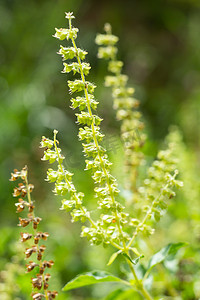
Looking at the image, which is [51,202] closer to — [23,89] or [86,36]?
[23,89]

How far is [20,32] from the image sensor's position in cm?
499

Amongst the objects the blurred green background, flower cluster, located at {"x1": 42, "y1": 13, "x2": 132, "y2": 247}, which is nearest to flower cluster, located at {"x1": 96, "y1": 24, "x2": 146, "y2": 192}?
flower cluster, located at {"x1": 42, "y1": 13, "x2": 132, "y2": 247}

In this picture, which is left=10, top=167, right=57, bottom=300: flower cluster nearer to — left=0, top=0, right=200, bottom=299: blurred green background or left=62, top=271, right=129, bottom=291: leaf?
left=62, top=271, right=129, bottom=291: leaf

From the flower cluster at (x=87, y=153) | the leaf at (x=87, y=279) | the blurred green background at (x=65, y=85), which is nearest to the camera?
the flower cluster at (x=87, y=153)

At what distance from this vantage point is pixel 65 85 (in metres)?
4.84

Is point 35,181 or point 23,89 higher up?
point 23,89

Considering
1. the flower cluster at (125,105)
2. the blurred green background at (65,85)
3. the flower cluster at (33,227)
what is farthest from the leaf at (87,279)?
the blurred green background at (65,85)

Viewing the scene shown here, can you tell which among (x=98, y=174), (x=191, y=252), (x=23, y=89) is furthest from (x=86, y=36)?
(x=98, y=174)

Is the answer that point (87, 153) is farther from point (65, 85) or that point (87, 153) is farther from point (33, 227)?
point (65, 85)

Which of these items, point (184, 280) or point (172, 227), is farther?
point (172, 227)

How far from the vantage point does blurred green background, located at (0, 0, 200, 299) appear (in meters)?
2.63

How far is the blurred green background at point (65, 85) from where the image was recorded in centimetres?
263

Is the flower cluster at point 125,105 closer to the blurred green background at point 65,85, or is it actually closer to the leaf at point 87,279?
the leaf at point 87,279

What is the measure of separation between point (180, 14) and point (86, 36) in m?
1.81
